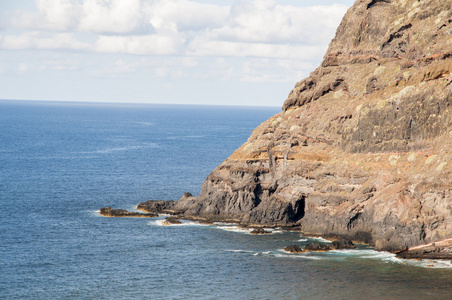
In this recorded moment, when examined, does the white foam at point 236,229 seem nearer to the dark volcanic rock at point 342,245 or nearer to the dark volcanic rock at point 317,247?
the dark volcanic rock at point 317,247

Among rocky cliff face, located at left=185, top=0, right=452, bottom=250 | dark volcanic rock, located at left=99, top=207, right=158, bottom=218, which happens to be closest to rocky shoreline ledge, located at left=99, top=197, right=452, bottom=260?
dark volcanic rock, located at left=99, top=207, right=158, bottom=218

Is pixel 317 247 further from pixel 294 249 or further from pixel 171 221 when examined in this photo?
Result: pixel 171 221

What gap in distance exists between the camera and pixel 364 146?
9662cm

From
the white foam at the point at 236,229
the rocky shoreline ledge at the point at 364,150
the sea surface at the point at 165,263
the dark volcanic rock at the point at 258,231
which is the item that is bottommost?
the sea surface at the point at 165,263

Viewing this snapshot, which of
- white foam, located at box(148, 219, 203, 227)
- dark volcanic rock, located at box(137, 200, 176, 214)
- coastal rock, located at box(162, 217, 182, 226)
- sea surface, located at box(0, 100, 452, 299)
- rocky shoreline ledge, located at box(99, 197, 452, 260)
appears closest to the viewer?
sea surface, located at box(0, 100, 452, 299)

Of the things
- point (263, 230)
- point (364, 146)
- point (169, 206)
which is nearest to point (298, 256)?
point (263, 230)

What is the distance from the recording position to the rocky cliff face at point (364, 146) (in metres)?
84.9

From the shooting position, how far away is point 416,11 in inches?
4107

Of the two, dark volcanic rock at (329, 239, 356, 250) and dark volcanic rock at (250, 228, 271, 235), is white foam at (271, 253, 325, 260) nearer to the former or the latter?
dark volcanic rock at (329, 239, 356, 250)

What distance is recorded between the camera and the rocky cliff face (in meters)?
84.9

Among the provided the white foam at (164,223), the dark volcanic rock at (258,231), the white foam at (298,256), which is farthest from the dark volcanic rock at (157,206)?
the white foam at (298,256)

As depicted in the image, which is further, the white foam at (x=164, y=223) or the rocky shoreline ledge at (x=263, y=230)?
the white foam at (x=164, y=223)

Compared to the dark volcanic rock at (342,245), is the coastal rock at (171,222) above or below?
below

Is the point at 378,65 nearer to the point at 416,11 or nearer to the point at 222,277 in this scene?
the point at 416,11
